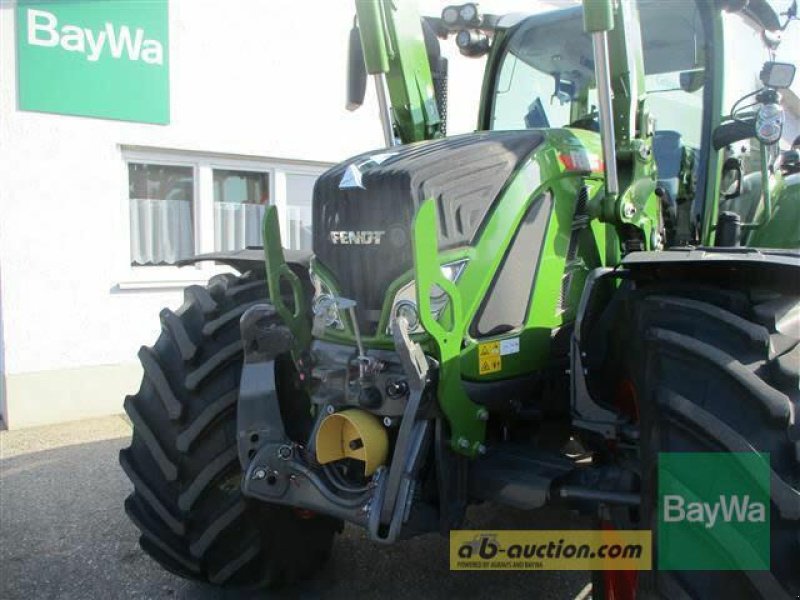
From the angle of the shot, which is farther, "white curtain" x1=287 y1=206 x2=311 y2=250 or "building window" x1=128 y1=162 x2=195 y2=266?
"white curtain" x1=287 y1=206 x2=311 y2=250

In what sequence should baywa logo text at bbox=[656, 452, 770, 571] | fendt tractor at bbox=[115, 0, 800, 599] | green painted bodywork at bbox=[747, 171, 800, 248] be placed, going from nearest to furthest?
baywa logo text at bbox=[656, 452, 770, 571] → fendt tractor at bbox=[115, 0, 800, 599] → green painted bodywork at bbox=[747, 171, 800, 248]

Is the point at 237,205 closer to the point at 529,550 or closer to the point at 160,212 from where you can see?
the point at 160,212

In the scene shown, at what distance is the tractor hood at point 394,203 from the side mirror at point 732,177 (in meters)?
1.52

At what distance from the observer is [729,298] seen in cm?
229

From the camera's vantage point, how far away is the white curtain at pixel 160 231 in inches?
255

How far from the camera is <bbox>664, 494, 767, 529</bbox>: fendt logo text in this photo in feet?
6.36

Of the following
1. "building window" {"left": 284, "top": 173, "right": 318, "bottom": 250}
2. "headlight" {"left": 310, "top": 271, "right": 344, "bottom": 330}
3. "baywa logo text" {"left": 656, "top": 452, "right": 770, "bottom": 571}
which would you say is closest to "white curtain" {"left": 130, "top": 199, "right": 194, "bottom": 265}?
"building window" {"left": 284, "top": 173, "right": 318, "bottom": 250}

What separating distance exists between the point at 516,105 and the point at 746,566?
272 centimetres

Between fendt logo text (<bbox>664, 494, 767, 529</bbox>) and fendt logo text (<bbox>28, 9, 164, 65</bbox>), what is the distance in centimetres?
560

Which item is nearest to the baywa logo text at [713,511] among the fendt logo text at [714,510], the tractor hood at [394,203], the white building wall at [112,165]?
the fendt logo text at [714,510]

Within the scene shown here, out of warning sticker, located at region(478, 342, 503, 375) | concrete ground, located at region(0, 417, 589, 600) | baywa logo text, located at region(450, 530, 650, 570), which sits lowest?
concrete ground, located at region(0, 417, 589, 600)

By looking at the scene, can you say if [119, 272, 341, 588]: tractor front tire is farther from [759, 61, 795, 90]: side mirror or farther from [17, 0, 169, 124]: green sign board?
[17, 0, 169, 124]: green sign board

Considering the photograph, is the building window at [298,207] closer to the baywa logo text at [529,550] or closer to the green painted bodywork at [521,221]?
the green painted bodywork at [521,221]

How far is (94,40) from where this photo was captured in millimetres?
5883
